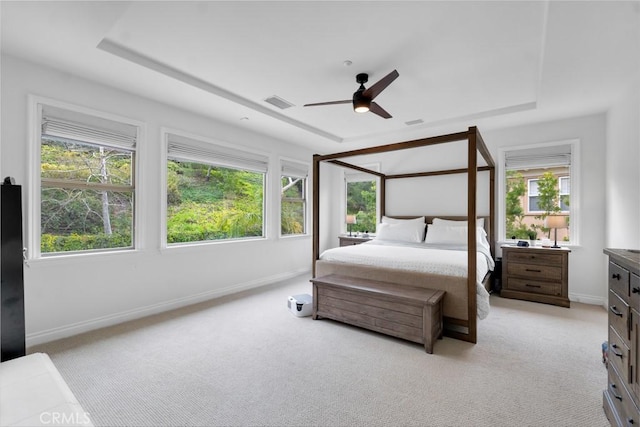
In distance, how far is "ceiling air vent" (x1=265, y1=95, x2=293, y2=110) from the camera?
3531 millimetres

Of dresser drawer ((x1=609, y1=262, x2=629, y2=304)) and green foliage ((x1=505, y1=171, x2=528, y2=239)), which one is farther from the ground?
green foliage ((x1=505, y1=171, x2=528, y2=239))

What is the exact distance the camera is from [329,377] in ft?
6.98

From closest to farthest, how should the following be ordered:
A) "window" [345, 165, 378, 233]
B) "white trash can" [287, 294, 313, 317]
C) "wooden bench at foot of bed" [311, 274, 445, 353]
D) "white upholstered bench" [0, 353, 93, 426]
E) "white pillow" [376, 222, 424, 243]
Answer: "white upholstered bench" [0, 353, 93, 426] → "wooden bench at foot of bed" [311, 274, 445, 353] → "white trash can" [287, 294, 313, 317] → "white pillow" [376, 222, 424, 243] → "window" [345, 165, 378, 233]

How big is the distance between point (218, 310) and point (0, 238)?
2541 mm

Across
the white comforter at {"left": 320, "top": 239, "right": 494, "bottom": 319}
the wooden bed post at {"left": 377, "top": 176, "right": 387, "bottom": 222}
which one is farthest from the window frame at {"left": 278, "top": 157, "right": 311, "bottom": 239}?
the white comforter at {"left": 320, "top": 239, "right": 494, "bottom": 319}

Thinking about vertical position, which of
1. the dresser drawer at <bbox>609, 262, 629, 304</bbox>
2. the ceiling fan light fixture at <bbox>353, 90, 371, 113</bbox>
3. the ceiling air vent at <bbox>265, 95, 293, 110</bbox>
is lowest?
the dresser drawer at <bbox>609, 262, 629, 304</bbox>

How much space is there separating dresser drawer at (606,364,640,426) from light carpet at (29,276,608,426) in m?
0.19

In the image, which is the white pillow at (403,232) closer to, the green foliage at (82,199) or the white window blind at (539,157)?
the white window blind at (539,157)

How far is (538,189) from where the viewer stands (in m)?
4.29

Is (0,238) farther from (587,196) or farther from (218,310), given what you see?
(587,196)

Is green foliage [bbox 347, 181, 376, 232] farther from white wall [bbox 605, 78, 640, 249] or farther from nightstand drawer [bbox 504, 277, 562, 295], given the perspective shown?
white wall [bbox 605, 78, 640, 249]

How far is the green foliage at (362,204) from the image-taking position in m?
6.07

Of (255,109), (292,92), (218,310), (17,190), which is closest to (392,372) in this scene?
(218,310)

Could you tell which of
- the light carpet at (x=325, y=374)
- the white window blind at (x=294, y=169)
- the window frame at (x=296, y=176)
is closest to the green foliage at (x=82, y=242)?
the light carpet at (x=325, y=374)
